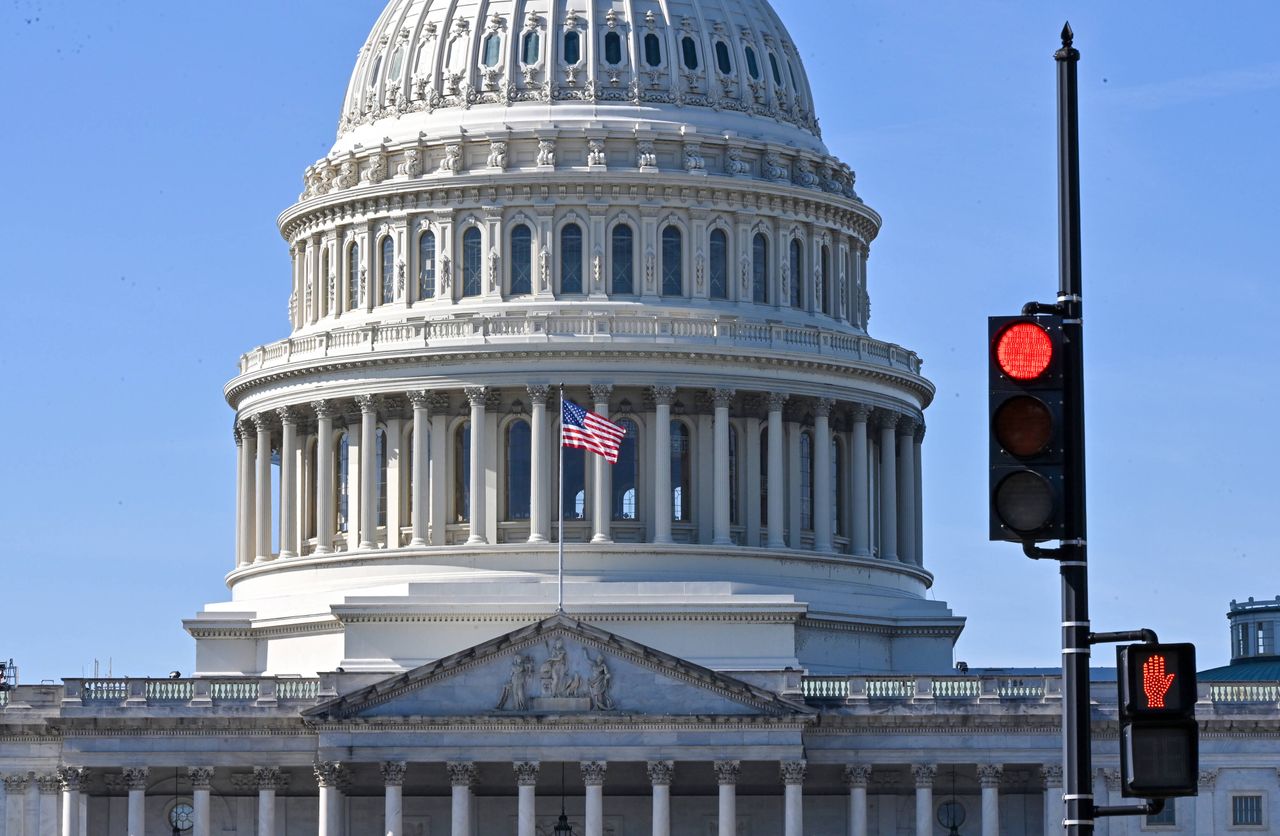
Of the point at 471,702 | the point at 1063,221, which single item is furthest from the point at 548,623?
the point at 1063,221

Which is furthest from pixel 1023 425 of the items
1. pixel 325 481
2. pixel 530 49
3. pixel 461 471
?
pixel 530 49

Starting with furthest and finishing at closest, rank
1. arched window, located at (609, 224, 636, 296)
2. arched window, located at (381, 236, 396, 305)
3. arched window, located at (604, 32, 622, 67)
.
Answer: arched window, located at (604, 32, 622, 67), arched window, located at (381, 236, 396, 305), arched window, located at (609, 224, 636, 296)

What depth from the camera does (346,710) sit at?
325 feet

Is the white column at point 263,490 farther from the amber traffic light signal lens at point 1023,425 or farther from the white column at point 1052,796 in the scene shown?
the amber traffic light signal lens at point 1023,425

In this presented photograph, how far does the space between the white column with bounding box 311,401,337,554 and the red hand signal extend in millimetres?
92804

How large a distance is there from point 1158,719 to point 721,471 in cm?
8949

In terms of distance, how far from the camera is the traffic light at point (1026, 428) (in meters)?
24.4

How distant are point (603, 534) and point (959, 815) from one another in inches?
Answer: 690

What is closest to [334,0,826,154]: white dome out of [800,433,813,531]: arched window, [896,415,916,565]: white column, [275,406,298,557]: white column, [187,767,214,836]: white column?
[275,406,298,557]: white column

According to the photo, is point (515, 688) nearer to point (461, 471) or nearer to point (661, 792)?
point (661, 792)

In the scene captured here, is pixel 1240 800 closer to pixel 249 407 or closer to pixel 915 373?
pixel 915 373

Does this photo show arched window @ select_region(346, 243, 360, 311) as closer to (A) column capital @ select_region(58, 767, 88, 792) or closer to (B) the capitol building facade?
(B) the capitol building facade

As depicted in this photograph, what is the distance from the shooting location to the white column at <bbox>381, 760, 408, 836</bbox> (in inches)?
3890

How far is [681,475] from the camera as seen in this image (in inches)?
4550
